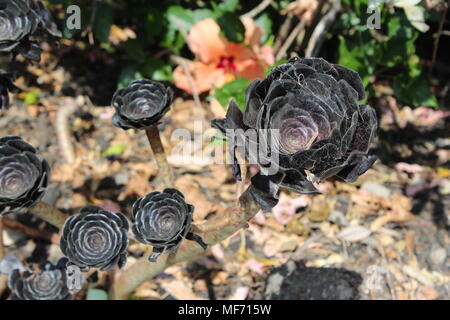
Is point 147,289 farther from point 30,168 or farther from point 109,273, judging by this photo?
point 30,168

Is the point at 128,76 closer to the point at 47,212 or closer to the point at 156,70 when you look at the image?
the point at 156,70

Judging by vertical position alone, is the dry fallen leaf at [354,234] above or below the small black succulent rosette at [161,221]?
below

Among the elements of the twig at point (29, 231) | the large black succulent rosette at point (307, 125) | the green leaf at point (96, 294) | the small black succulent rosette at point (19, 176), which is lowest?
the green leaf at point (96, 294)

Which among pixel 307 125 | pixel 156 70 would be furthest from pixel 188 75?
pixel 307 125

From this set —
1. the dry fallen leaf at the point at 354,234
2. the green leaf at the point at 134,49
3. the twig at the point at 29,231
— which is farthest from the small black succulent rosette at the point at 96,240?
the green leaf at the point at 134,49

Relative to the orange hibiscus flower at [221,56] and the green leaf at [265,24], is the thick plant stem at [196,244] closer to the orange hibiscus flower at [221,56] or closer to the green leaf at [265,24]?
the orange hibiscus flower at [221,56]

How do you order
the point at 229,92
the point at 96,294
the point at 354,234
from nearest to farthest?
the point at 96,294 → the point at 229,92 → the point at 354,234
